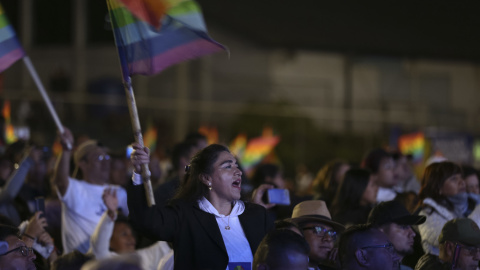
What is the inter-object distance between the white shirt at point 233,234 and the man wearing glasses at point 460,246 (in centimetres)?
161

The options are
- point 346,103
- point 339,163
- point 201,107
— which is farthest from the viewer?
point 346,103

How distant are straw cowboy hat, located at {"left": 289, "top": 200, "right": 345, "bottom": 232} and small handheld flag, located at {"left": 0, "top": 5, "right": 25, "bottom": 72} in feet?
7.75

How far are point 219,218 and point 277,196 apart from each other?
1211mm

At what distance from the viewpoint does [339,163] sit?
29.4 ft

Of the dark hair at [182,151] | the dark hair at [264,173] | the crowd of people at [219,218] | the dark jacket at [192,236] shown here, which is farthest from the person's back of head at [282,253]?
the dark hair at [264,173]

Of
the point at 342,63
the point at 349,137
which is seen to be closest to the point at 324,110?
the point at 349,137

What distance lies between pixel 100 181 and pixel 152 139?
10373 mm

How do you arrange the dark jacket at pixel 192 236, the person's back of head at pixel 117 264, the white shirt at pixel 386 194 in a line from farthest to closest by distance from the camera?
1. the white shirt at pixel 386 194
2. the dark jacket at pixel 192 236
3. the person's back of head at pixel 117 264

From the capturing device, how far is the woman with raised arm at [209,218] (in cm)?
495

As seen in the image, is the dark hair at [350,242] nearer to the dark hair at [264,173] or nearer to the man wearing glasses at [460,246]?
the man wearing glasses at [460,246]

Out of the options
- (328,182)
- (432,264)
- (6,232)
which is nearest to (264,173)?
(328,182)

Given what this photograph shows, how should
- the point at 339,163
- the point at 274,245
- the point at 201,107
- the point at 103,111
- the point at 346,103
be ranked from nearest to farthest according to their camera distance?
1. the point at 274,245
2. the point at 339,163
3. the point at 103,111
4. the point at 201,107
5. the point at 346,103

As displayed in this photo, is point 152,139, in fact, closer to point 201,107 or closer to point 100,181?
point 201,107

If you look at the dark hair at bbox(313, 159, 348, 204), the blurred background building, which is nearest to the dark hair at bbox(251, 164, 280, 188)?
the dark hair at bbox(313, 159, 348, 204)
